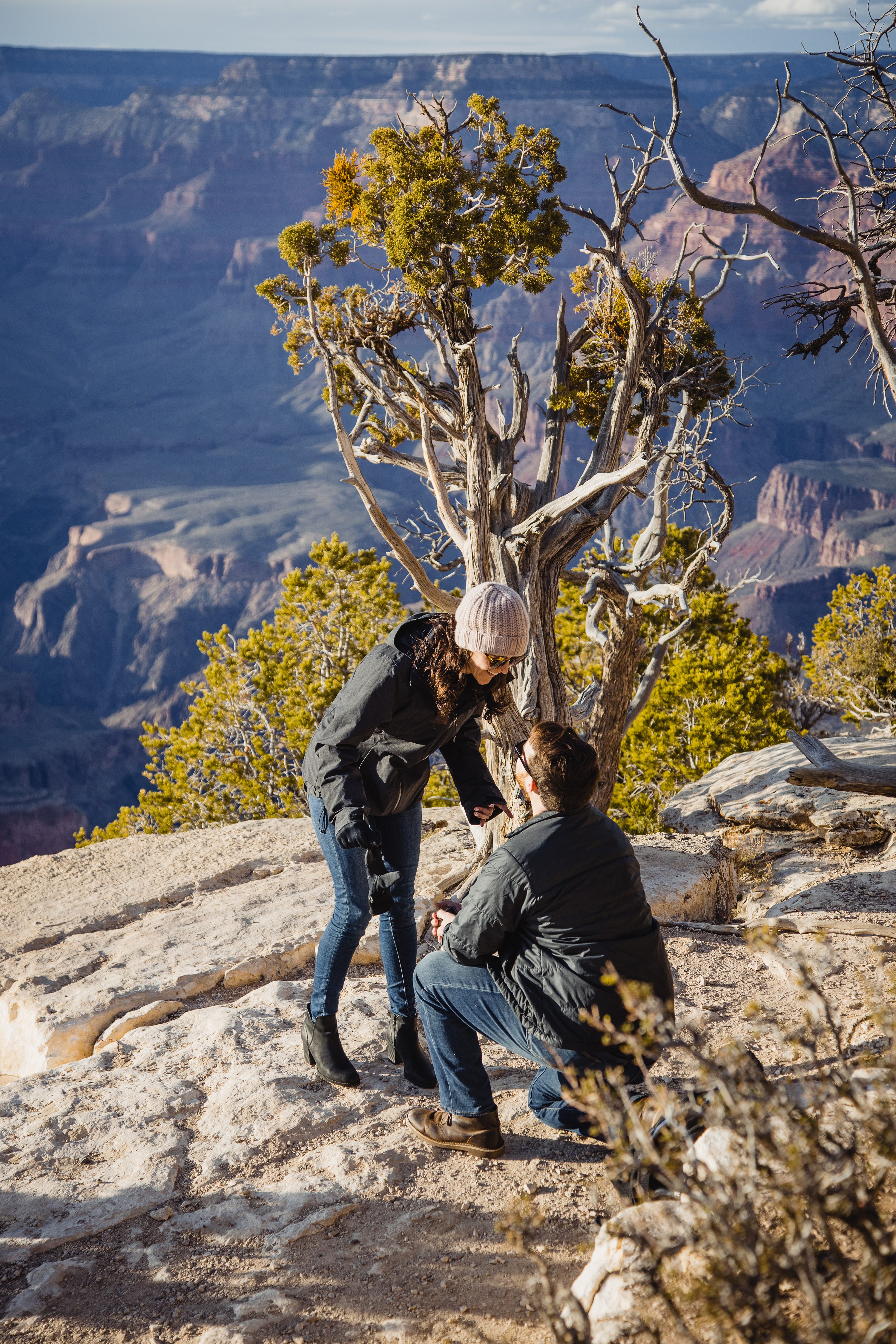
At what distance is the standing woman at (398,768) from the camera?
3.51 m

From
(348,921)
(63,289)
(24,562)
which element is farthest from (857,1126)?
(63,289)

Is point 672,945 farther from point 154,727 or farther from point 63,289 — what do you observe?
point 63,289

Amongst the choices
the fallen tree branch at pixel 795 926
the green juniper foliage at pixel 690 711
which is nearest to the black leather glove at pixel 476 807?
the fallen tree branch at pixel 795 926

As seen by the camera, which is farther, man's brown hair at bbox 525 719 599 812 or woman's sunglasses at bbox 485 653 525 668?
woman's sunglasses at bbox 485 653 525 668

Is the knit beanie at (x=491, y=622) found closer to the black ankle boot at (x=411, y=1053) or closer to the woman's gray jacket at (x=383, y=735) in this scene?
the woman's gray jacket at (x=383, y=735)

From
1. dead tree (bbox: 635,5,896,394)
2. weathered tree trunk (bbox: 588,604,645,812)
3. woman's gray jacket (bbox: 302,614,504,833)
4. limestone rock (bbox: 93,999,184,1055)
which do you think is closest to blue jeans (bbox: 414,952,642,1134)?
woman's gray jacket (bbox: 302,614,504,833)

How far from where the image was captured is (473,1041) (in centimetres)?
336

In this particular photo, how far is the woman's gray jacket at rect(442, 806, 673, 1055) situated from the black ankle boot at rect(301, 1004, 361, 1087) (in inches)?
48.1

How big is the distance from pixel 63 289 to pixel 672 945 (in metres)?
224

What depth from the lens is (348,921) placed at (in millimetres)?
3768

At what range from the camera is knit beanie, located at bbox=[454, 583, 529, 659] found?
11.3 ft

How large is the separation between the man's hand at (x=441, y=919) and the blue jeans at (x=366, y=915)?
413mm

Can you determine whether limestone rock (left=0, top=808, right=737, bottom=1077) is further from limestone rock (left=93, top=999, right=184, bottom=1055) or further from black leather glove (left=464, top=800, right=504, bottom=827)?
black leather glove (left=464, top=800, right=504, bottom=827)

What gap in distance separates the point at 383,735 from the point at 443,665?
40cm
